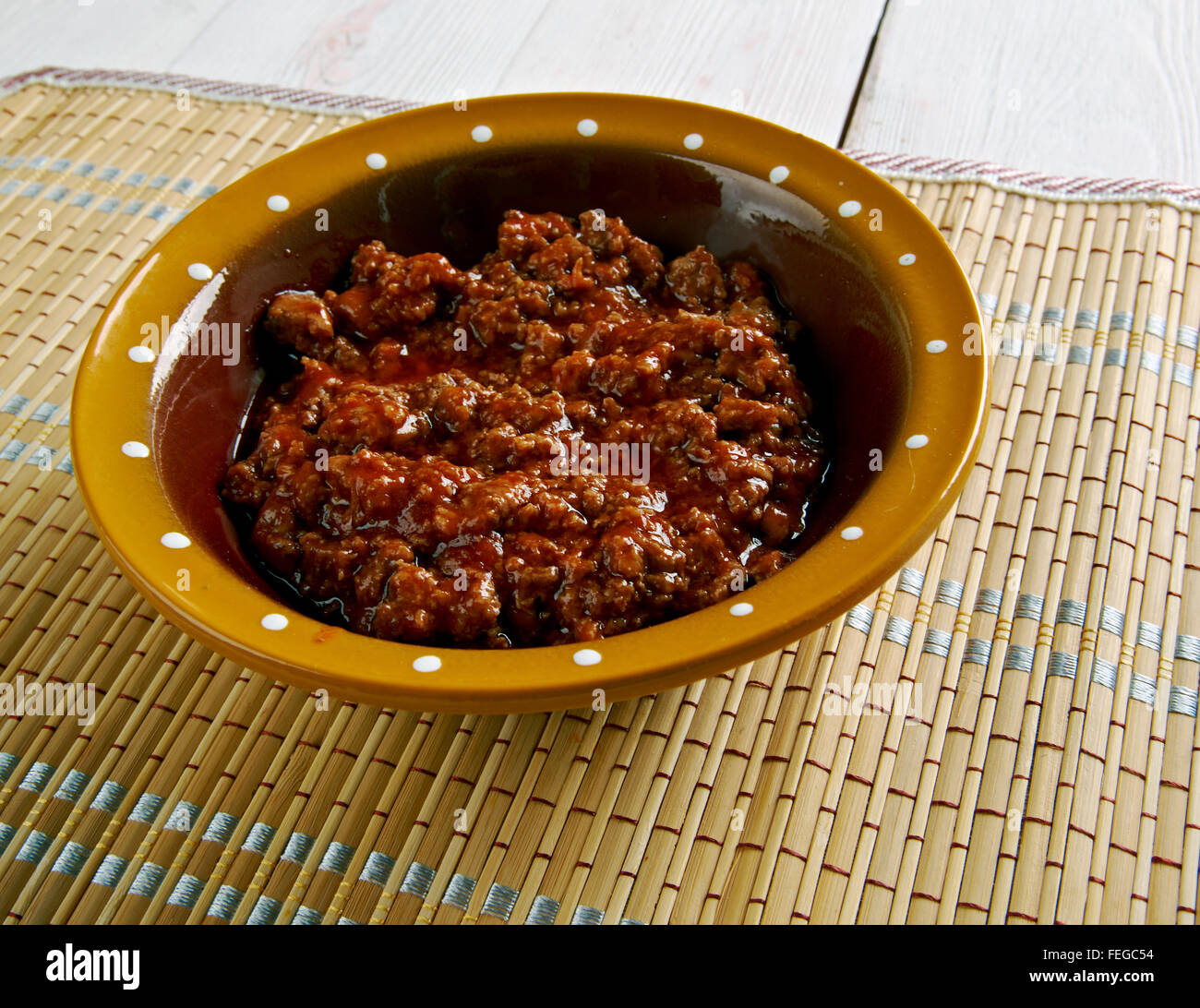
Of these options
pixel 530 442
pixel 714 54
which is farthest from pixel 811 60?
pixel 530 442

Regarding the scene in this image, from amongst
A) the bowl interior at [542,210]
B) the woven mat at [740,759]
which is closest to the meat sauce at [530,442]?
the bowl interior at [542,210]

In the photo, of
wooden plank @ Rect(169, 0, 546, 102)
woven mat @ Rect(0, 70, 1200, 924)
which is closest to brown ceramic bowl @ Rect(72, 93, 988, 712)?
woven mat @ Rect(0, 70, 1200, 924)

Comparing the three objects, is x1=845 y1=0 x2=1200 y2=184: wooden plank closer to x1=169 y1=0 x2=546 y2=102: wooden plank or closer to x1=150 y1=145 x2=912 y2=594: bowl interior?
x1=150 y1=145 x2=912 y2=594: bowl interior

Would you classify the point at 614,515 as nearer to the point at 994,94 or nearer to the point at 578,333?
the point at 578,333

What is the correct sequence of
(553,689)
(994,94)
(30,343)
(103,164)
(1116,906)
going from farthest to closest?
(994,94)
(103,164)
(30,343)
(1116,906)
(553,689)

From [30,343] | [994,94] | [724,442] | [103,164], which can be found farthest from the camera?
[994,94]
